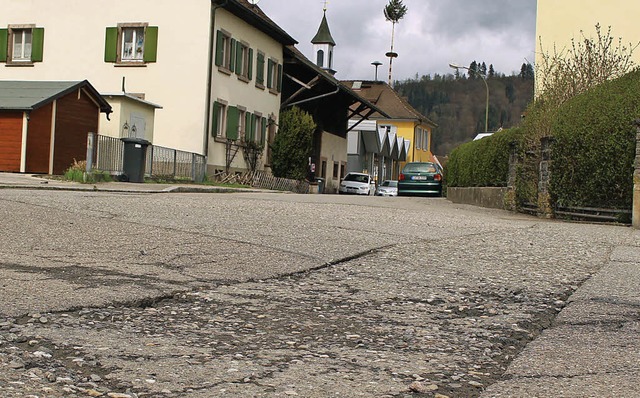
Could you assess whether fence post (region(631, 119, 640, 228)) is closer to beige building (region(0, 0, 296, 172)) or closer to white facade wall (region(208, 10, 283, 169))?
beige building (region(0, 0, 296, 172))

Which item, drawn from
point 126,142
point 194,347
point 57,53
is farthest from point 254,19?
point 194,347

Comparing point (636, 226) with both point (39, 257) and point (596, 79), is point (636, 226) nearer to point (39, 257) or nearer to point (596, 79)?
point (596, 79)

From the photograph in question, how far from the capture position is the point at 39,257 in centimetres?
688

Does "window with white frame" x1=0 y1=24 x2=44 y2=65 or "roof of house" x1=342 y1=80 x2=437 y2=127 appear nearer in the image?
"window with white frame" x1=0 y1=24 x2=44 y2=65

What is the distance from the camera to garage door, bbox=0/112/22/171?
2686 cm

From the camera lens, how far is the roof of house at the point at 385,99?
8606cm

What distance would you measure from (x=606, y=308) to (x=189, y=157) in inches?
1067

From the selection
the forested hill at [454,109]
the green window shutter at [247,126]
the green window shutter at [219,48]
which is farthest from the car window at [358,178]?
the forested hill at [454,109]

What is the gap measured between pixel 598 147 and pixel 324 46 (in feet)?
189

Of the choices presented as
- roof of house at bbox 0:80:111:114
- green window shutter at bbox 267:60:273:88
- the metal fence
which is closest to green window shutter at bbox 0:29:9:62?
roof of house at bbox 0:80:111:114

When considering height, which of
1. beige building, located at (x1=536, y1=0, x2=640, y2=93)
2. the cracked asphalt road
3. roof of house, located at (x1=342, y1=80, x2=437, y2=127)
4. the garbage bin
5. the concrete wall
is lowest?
the cracked asphalt road

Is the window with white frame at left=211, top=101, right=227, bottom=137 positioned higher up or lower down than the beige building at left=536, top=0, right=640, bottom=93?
lower down

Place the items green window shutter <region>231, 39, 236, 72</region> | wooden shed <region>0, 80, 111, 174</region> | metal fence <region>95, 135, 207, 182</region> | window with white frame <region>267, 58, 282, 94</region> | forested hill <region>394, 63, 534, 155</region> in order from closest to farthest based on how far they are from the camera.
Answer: metal fence <region>95, 135, 207, 182</region> → wooden shed <region>0, 80, 111, 174</region> → green window shutter <region>231, 39, 236, 72</region> → window with white frame <region>267, 58, 282, 94</region> → forested hill <region>394, 63, 534, 155</region>

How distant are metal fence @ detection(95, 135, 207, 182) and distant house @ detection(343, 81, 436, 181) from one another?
97.7ft
